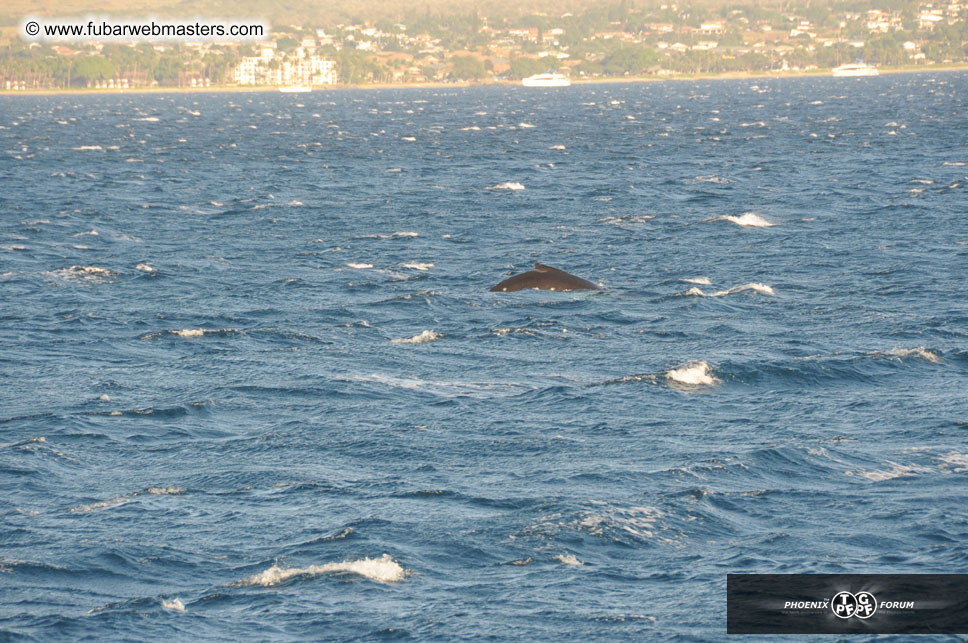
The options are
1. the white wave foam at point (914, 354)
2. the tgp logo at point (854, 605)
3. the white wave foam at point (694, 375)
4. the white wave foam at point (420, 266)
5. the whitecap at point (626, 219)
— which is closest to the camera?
the tgp logo at point (854, 605)

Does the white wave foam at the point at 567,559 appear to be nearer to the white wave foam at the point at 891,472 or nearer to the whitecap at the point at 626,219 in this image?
the white wave foam at the point at 891,472

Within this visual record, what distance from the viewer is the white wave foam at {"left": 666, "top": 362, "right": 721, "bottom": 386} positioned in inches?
976

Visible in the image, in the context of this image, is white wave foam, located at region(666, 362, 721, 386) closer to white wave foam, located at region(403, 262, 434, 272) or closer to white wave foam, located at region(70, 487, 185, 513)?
white wave foam, located at region(70, 487, 185, 513)

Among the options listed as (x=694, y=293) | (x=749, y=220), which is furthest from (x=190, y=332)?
(x=749, y=220)

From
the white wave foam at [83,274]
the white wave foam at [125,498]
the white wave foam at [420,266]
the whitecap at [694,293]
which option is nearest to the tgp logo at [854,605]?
the white wave foam at [125,498]

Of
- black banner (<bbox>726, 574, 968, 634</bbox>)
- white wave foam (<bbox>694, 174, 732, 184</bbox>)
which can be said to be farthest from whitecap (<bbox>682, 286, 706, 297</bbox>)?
white wave foam (<bbox>694, 174, 732, 184</bbox>)

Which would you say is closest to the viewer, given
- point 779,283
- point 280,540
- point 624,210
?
point 280,540

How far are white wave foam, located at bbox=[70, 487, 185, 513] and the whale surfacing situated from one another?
1686 cm

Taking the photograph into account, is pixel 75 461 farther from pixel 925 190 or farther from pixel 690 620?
pixel 925 190

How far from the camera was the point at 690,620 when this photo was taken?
14492mm

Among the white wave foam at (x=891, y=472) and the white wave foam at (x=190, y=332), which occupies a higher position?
the white wave foam at (x=190, y=332)

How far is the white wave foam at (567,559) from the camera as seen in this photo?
16.3 metres

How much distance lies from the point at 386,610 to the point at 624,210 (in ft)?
135

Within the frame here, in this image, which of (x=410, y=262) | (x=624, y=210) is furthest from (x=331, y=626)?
(x=624, y=210)
